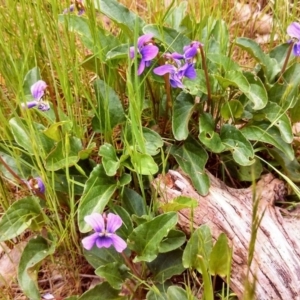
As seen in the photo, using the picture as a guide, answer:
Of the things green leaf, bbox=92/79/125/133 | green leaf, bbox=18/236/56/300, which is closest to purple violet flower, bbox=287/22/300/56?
green leaf, bbox=92/79/125/133

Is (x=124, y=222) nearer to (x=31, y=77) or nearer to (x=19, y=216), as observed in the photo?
(x=19, y=216)

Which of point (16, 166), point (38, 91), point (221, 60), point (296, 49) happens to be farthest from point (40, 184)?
point (296, 49)

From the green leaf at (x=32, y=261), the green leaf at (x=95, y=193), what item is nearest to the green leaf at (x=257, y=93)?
the green leaf at (x=95, y=193)

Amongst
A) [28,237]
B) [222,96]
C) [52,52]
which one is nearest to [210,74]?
[222,96]

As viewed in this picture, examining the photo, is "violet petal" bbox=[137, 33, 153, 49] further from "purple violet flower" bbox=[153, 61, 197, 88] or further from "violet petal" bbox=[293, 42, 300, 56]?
"violet petal" bbox=[293, 42, 300, 56]

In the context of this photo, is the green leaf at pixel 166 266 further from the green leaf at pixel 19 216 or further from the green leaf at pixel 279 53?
the green leaf at pixel 279 53
